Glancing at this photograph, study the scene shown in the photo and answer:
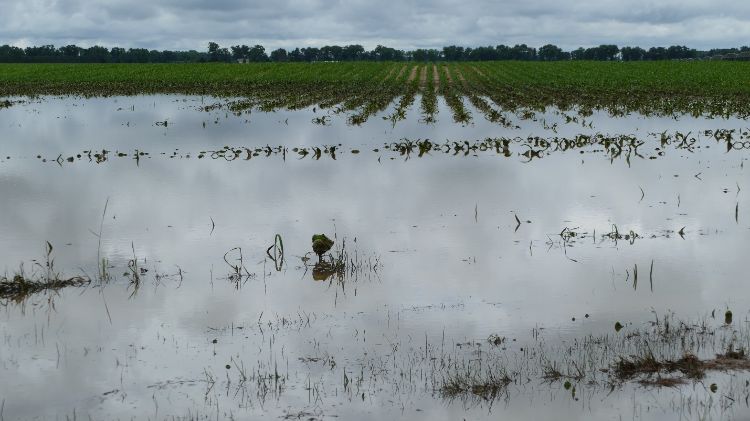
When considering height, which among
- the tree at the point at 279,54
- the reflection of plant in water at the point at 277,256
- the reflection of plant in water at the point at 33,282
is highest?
the tree at the point at 279,54

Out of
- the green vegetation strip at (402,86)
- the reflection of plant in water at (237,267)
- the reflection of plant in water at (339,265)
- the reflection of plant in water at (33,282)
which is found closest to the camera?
the reflection of plant in water at (33,282)

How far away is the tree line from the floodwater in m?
128

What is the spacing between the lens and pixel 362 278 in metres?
10.4

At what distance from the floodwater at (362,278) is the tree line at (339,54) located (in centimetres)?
12842

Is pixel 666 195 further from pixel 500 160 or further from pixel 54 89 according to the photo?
pixel 54 89

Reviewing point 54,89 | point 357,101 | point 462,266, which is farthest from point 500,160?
point 54,89

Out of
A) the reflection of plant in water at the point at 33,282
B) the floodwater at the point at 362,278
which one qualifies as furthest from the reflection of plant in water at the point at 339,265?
the reflection of plant in water at the point at 33,282

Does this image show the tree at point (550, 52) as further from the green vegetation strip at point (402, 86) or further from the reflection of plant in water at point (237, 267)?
the reflection of plant in water at point (237, 267)

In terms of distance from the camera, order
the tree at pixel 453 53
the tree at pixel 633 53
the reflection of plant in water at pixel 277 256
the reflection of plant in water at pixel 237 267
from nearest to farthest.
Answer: the reflection of plant in water at pixel 237 267, the reflection of plant in water at pixel 277 256, the tree at pixel 633 53, the tree at pixel 453 53

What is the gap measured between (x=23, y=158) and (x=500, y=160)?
11.5 meters

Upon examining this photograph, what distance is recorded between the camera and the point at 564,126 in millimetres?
28453

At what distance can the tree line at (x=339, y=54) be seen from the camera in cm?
14912

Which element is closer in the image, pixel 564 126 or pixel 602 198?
pixel 602 198

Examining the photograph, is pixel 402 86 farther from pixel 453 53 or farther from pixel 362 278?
pixel 453 53
